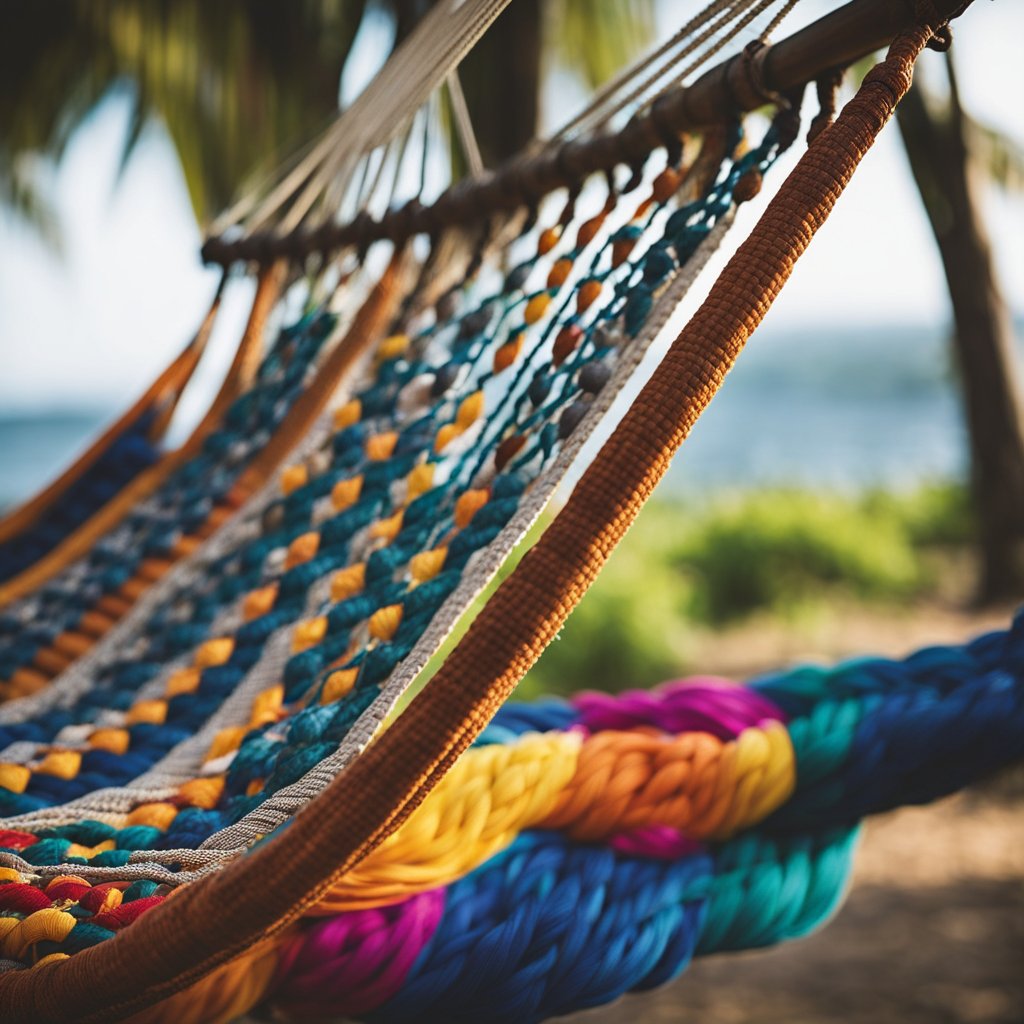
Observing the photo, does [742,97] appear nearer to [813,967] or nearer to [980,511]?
[813,967]

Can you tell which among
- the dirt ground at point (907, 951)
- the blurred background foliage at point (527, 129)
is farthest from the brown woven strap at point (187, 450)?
the blurred background foliage at point (527, 129)

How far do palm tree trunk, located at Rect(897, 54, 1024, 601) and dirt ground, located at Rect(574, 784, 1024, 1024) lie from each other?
1.42 meters

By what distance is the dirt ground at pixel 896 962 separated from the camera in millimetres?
1692

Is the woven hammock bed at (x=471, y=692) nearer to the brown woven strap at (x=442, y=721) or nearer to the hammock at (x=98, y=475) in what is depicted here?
the brown woven strap at (x=442, y=721)

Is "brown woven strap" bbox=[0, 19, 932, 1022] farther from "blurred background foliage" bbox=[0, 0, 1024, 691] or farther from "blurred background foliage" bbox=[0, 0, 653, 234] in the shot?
"blurred background foliage" bbox=[0, 0, 653, 234]

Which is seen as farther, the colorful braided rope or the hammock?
the hammock

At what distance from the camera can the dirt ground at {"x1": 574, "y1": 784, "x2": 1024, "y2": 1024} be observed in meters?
1.69

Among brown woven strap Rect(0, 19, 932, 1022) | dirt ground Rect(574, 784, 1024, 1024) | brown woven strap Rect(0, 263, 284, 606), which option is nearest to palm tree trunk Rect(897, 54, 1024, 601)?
dirt ground Rect(574, 784, 1024, 1024)

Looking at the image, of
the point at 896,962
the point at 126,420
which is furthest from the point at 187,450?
the point at 896,962

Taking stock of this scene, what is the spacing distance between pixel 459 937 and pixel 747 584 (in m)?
3.93

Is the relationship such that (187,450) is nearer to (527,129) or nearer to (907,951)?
(907,951)

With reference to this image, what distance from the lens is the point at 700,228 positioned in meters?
0.64

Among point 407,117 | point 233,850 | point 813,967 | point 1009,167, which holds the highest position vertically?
point 1009,167

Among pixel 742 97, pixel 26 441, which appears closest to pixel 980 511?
pixel 742 97
